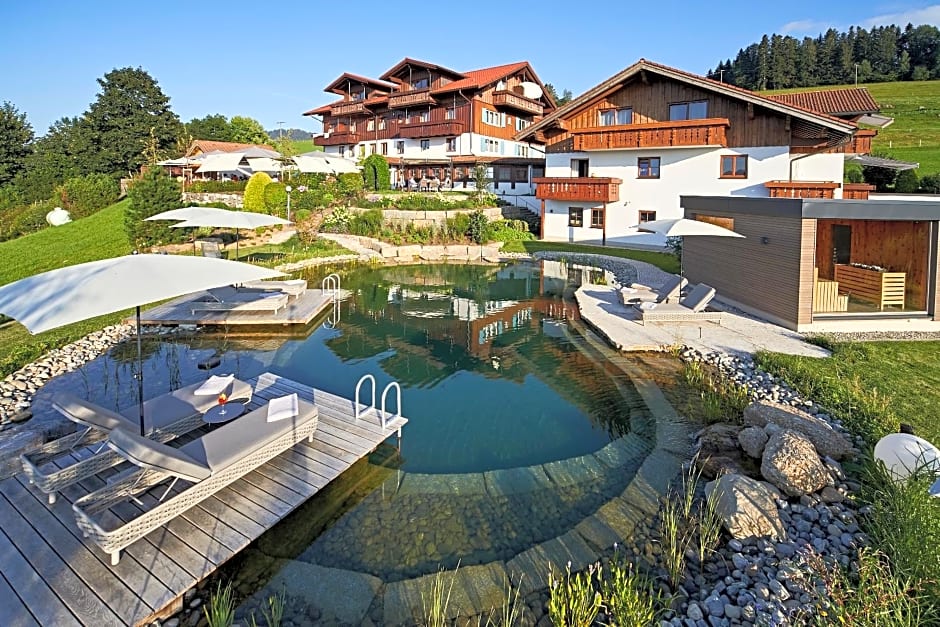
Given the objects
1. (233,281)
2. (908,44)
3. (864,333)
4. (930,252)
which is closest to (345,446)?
(233,281)

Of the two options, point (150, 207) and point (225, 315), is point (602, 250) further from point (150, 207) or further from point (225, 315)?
point (150, 207)

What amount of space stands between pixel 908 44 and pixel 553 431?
111674 millimetres

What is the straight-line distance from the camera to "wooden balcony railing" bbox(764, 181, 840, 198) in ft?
76.3

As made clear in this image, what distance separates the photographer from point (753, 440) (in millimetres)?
7059

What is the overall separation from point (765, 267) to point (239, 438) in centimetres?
1260

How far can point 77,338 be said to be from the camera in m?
11.8

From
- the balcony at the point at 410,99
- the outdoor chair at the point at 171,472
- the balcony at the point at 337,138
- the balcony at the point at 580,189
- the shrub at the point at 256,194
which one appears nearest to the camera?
the outdoor chair at the point at 171,472

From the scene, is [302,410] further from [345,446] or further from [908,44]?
[908,44]

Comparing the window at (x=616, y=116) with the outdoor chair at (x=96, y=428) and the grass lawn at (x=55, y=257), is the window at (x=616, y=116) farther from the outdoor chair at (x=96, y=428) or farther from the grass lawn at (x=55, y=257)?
the outdoor chair at (x=96, y=428)

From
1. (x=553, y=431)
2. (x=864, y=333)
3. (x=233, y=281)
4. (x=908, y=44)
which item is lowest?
(x=553, y=431)

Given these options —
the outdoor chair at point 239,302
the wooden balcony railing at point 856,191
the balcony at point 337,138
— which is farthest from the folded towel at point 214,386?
the balcony at point 337,138

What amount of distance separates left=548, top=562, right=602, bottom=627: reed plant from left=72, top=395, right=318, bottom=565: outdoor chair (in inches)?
130

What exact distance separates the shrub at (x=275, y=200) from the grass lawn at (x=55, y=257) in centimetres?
720

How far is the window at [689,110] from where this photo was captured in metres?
26.2
